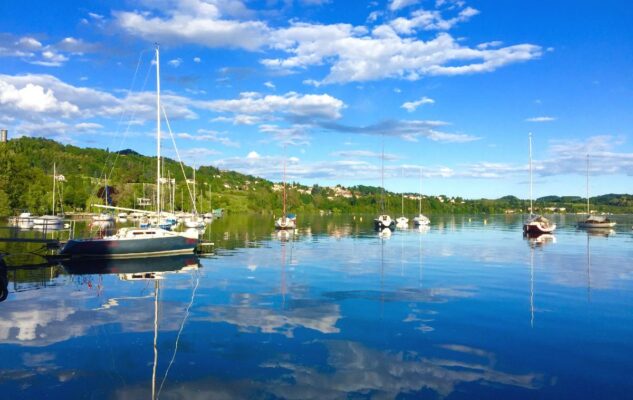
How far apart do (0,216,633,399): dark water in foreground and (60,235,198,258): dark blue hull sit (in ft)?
17.3

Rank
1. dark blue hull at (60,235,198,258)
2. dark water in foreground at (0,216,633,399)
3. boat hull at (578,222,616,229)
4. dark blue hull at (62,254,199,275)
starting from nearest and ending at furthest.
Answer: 1. dark water in foreground at (0,216,633,399)
2. dark blue hull at (62,254,199,275)
3. dark blue hull at (60,235,198,258)
4. boat hull at (578,222,616,229)

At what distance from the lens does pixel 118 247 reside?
39.0 metres

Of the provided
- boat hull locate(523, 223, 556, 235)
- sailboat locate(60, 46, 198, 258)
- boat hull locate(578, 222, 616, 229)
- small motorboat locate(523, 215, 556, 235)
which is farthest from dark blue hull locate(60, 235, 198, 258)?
boat hull locate(578, 222, 616, 229)

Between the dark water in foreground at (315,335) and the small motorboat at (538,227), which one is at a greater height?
the small motorboat at (538,227)

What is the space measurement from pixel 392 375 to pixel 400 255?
110ft

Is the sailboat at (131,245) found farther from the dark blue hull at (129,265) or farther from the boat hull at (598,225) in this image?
the boat hull at (598,225)

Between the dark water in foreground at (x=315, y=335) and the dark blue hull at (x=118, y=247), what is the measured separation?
5.27m

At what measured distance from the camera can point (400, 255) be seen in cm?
4625

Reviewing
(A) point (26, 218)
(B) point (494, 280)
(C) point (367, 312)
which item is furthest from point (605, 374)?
(A) point (26, 218)

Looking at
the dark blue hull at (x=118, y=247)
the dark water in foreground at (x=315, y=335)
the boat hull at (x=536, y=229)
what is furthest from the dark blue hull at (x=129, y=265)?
the boat hull at (x=536, y=229)

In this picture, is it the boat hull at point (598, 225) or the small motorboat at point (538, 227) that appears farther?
the boat hull at point (598, 225)

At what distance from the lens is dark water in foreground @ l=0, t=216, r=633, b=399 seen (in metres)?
12.4

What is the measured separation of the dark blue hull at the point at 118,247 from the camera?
38.5 m

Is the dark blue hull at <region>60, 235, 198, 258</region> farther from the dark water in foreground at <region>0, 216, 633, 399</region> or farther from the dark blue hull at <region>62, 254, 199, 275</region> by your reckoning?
the dark water in foreground at <region>0, 216, 633, 399</region>
